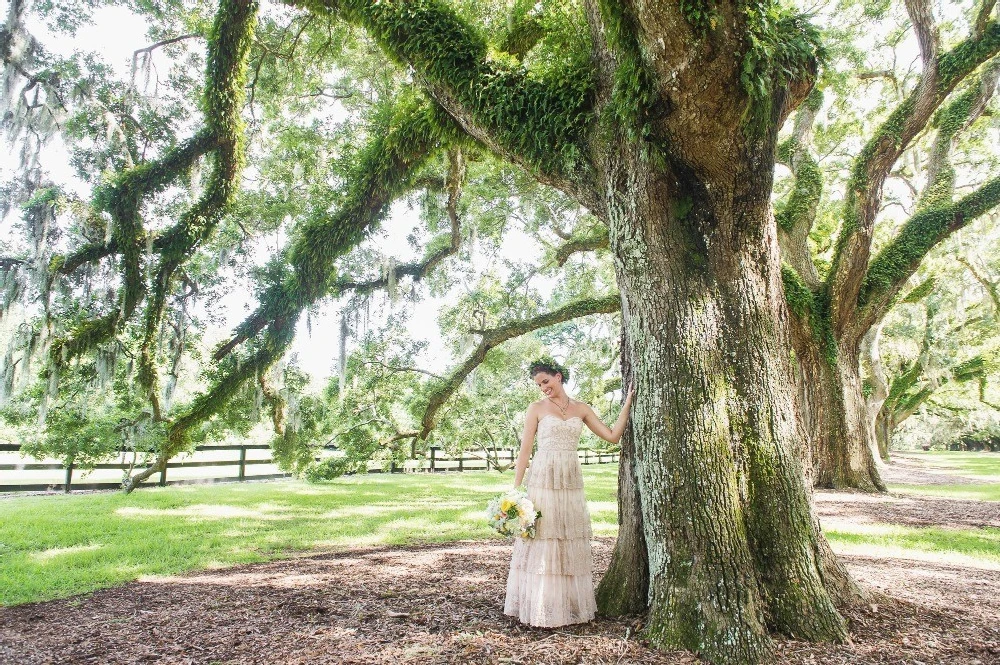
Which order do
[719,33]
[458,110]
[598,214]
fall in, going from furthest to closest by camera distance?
[458,110] → [598,214] → [719,33]

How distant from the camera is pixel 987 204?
30.7ft

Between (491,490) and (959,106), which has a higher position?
(959,106)

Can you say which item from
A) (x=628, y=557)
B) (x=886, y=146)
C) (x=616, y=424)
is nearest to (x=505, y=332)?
(x=616, y=424)

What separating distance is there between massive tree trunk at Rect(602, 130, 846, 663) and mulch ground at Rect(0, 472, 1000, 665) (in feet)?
0.87

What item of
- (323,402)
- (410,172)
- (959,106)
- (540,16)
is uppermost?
(959,106)

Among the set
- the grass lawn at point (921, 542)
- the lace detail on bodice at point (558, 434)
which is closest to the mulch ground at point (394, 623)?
the grass lawn at point (921, 542)

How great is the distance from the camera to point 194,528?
26.9 feet

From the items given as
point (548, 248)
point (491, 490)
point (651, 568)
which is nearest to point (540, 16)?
point (651, 568)

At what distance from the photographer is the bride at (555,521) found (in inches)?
150

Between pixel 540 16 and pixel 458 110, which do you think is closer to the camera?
pixel 458 110

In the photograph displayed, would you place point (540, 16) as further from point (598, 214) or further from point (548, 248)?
point (548, 248)

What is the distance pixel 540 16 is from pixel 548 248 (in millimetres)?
7035

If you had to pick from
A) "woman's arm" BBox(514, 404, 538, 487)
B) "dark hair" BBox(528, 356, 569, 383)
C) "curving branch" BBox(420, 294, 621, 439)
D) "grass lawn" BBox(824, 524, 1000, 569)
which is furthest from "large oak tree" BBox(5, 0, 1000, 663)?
"curving branch" BBox(420, 294, 621, 439)

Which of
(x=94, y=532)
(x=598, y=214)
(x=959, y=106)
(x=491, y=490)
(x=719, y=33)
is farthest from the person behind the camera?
(x=491, y=490)
